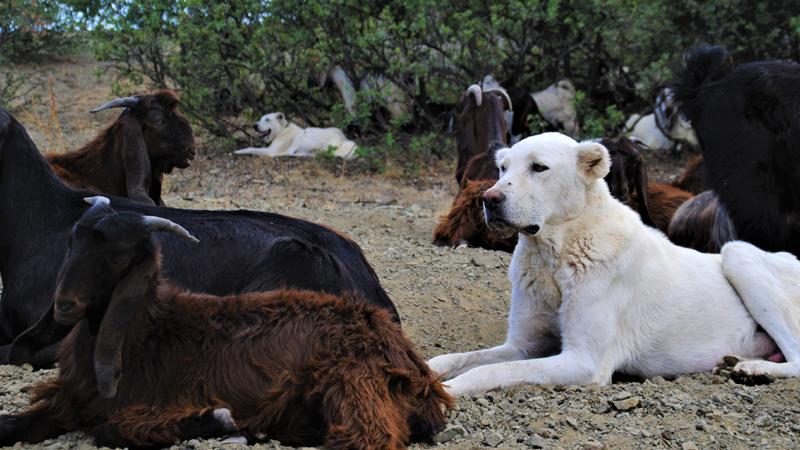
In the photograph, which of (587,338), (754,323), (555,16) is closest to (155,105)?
(587,338)

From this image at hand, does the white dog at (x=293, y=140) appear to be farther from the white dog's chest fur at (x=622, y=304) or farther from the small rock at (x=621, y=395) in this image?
the small rock at (x=621, y=395)

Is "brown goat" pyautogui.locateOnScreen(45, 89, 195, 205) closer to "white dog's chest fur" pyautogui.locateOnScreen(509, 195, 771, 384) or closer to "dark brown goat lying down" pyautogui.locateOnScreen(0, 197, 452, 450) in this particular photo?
"white dog's chest fur" pyautogui.locateOnScreen(509, 195, 771, 384)

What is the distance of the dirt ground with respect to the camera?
5289mm

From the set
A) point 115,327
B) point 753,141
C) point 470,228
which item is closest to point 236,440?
point 115,327

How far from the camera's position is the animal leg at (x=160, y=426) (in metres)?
4.68

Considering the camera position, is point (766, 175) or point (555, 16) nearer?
point (766, 175)

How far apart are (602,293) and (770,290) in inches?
45.4

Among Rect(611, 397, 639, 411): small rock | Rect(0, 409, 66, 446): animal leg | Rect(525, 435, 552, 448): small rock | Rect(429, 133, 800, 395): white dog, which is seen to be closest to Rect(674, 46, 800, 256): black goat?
Rect(429, 133, 800, 395): white dog

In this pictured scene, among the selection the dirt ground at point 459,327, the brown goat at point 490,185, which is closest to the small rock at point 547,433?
the dirt ground at point 459,327

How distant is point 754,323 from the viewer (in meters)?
6.84

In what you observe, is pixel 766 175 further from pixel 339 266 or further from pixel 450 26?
pixel 450 26

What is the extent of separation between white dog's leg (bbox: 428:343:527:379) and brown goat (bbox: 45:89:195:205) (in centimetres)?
385

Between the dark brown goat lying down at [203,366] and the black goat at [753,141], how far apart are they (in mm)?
4027

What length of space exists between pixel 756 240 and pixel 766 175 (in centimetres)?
50
